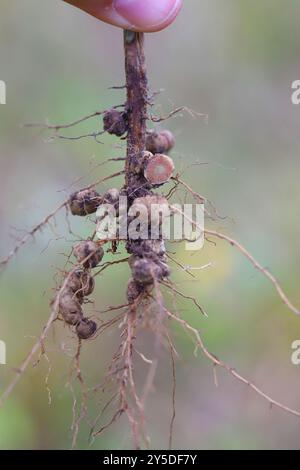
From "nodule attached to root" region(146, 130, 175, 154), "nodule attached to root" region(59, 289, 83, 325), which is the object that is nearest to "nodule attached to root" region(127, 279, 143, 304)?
"nodule attached to root" region(59, 289, 83, 325)

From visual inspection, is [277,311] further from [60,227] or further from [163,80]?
[163,80]

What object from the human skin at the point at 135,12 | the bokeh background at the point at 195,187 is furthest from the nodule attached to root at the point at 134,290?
the bokeh background at the point at 195,187

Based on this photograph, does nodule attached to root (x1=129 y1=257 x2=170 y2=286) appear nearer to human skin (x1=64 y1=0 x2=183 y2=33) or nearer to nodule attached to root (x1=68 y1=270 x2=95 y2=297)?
nodule attached to root (x1=68 y1=270 x2=95 y2=297)

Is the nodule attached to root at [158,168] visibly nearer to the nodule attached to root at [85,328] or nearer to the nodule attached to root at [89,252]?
the nodule attached to root at [89,252]

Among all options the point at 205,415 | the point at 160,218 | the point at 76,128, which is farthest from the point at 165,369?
the point at 160,218

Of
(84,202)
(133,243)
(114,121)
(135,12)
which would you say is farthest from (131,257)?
(135,12)
